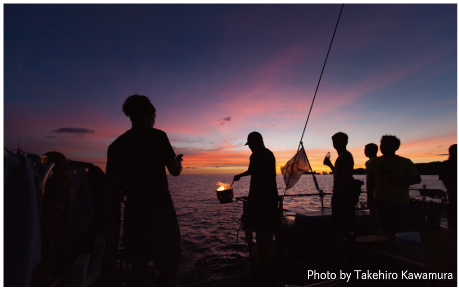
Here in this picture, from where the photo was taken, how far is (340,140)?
143 inches

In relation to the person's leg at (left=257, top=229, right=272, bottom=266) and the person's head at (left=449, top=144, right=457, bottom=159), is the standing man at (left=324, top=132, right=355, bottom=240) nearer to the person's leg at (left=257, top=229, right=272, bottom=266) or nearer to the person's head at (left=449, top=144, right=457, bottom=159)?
the person's leg at (left=257, top=229, right=272, bottom=266)

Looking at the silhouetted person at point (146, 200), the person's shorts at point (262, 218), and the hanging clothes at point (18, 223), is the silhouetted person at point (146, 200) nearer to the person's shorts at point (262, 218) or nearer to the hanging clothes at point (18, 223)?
the hanging clothes at point (18, 223)

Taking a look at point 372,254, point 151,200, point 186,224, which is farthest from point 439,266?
point 186,224

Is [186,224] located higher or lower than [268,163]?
lower

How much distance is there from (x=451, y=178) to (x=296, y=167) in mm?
2673

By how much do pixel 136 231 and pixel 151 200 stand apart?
0.32 meters

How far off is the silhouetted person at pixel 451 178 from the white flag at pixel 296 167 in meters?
2.30

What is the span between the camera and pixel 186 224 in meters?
15.9

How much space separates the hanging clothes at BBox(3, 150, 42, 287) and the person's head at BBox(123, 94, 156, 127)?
3.33ft

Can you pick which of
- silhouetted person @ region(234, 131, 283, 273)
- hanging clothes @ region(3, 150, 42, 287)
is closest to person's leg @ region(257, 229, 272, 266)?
silhouetted person @ region(234, 131, 283, 273)

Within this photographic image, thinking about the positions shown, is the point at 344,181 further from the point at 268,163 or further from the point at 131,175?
the point at 131,175

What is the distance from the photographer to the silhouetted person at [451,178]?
3.20m

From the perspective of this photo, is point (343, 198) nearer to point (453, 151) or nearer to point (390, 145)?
point (390, 145)

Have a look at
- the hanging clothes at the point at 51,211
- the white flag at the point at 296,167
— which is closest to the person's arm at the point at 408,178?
the white flag at the point at 296,167
